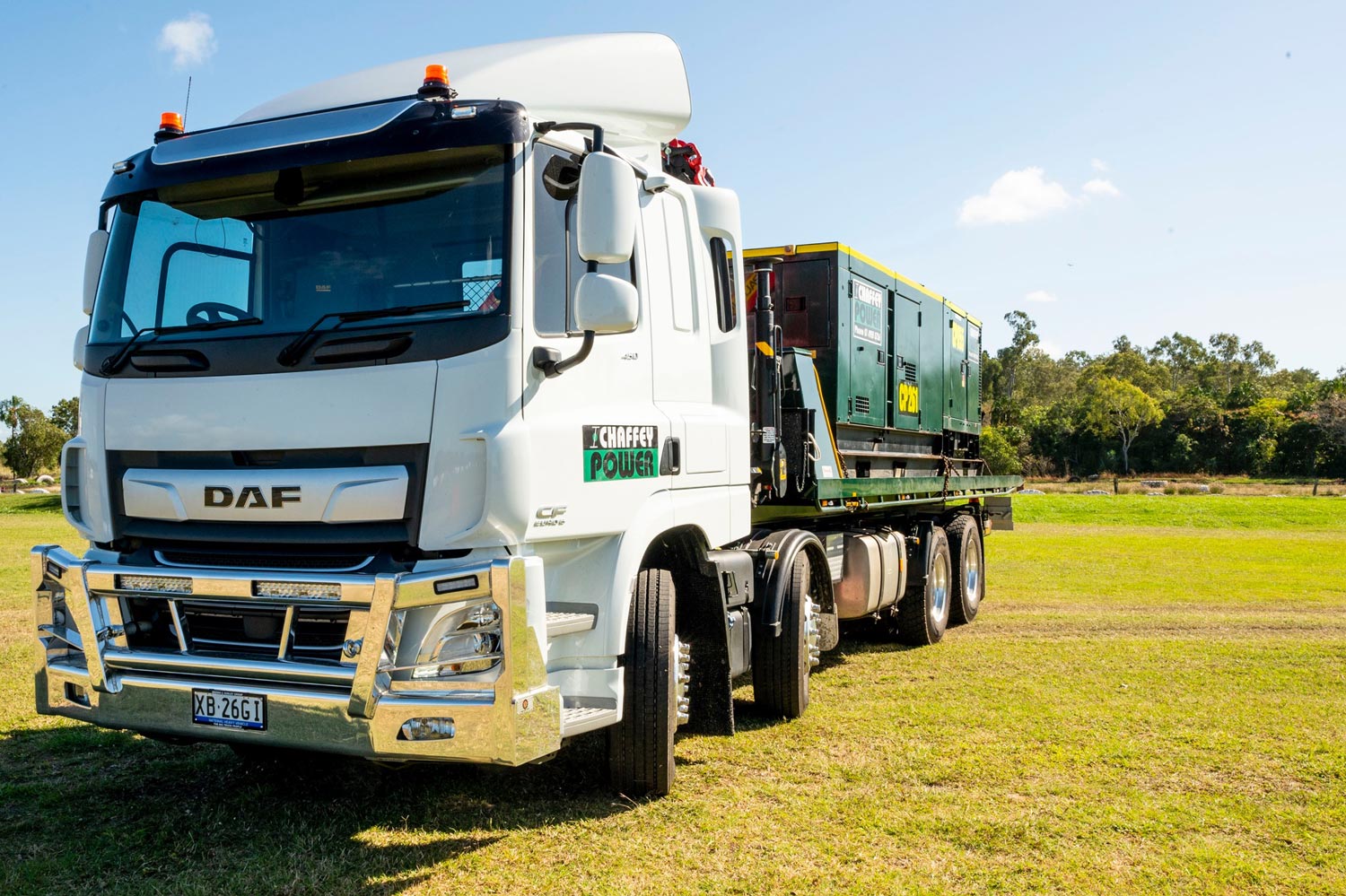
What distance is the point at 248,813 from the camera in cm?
503

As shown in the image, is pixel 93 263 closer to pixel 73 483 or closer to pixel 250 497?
pixel 73 483

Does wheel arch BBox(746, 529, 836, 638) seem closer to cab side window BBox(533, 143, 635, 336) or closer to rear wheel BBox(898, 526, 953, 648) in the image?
cab side window BBox(533, 143, 635, 336)

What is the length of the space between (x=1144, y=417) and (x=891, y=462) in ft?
191

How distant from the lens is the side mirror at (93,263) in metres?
4.68

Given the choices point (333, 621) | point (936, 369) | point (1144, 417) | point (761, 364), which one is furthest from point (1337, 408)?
point (333, 621)

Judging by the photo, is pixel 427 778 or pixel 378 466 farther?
pixel 427 778

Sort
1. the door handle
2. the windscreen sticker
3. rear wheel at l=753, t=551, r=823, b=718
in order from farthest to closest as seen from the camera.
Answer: rear wheel at l=753, t=551, r=823, b=718, the door handle, the windscreen sticker

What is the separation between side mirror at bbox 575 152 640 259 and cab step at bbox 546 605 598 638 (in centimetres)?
143

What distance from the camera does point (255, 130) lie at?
14.5 ft

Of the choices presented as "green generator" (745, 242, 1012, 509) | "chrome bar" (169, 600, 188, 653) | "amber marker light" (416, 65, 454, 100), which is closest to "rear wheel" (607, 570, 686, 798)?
"chrome bar" (169, 600, 188, 653)

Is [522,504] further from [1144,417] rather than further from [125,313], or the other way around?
[1144,417]

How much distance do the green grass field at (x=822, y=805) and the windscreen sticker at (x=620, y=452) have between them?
1593mm

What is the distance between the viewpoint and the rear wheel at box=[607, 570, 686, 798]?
15.9ft

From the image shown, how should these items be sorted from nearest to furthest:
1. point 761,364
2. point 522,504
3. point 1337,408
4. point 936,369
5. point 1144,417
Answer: point 522,504, point 761,364, point 936,369, point 1337,408, point 1144,417
